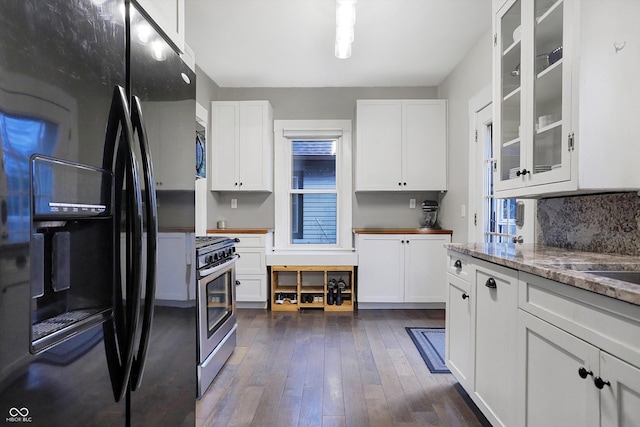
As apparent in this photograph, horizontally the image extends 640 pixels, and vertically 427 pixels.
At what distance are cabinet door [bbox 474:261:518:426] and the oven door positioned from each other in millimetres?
1545

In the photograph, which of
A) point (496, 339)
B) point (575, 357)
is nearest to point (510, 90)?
point (496, 339)

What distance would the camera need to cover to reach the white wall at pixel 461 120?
3047mm

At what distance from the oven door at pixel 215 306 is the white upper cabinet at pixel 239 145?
1620mm

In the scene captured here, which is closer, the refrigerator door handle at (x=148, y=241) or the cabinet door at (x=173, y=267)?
the refrigerator door handle at (x=148, y=241)

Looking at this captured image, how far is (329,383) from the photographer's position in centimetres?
221

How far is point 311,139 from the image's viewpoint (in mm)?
4344

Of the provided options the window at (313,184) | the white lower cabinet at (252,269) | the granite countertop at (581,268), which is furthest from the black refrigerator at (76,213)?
the window at (313,184)

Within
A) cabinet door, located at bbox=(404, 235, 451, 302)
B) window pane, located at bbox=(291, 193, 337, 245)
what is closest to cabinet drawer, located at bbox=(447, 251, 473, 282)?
cabinet door, located at bbox=(404, 235, 451, 302)

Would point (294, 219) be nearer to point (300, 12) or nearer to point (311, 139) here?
point (311, 139)

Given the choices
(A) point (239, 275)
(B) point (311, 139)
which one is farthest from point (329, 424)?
(B) point (311, 139)

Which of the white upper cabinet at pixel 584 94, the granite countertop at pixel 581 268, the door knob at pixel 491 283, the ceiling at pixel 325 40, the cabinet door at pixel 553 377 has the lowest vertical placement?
the cabinet door at pixel 553 377

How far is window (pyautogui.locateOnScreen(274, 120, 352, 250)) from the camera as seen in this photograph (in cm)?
426

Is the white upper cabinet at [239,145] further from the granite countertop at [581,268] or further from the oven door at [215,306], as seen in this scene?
the granite countertop at [581,268]

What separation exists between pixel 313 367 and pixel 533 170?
74.5 inches
